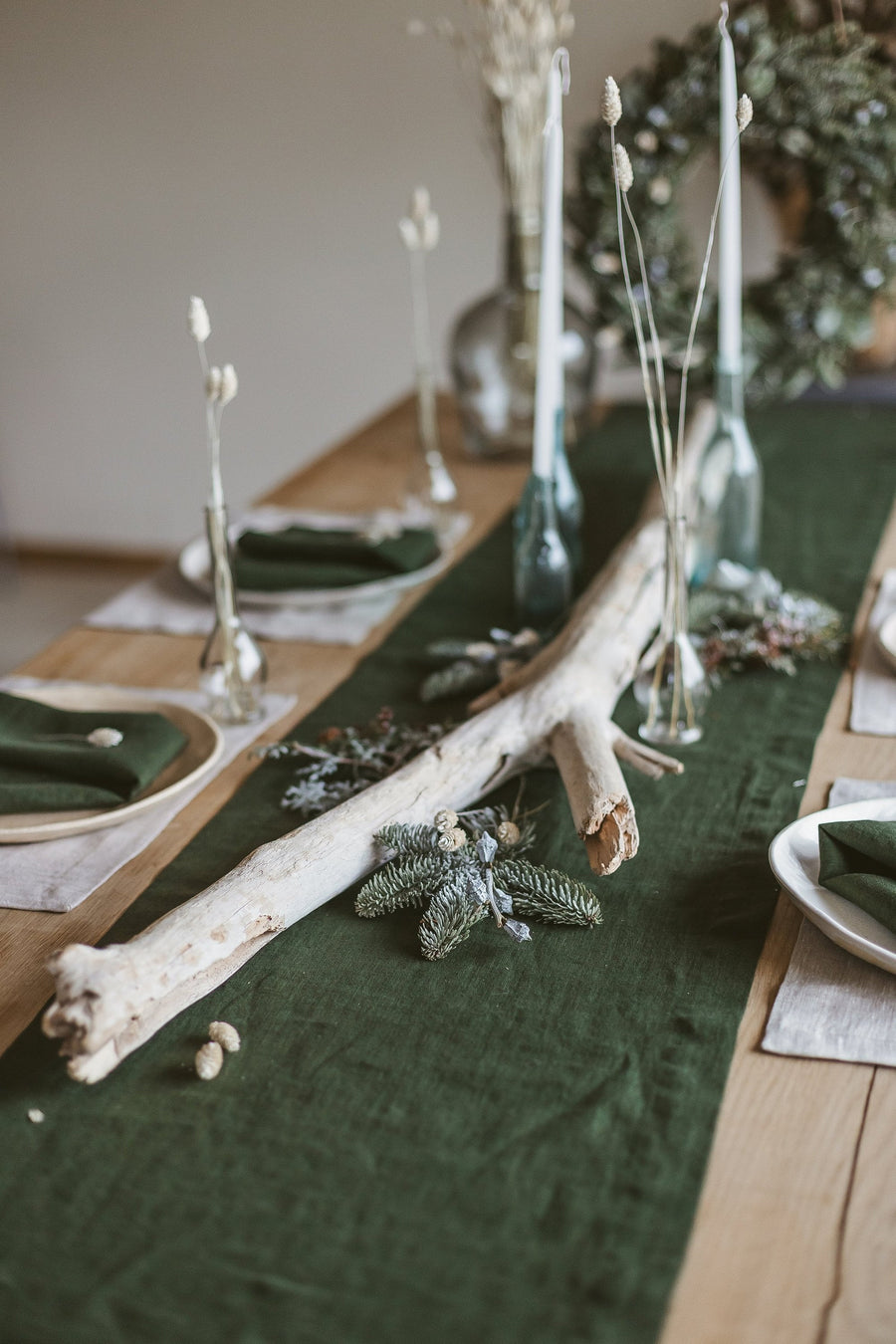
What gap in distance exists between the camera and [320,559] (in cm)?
158

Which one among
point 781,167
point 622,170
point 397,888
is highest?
point 622,170

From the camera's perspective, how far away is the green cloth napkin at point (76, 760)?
106cm

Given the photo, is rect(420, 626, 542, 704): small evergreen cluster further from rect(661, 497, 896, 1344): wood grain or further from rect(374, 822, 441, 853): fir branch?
rect(661, 497, 896, 1344): wood grain

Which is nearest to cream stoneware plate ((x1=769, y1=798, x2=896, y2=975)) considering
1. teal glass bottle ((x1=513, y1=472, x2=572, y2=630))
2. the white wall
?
teal glass bottle ((x1=513, y1=472, x2=572, y2=630))

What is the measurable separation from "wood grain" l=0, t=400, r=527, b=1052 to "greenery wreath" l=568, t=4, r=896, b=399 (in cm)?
39

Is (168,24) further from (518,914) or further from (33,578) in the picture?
(518,914)

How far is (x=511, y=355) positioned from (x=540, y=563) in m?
0.74

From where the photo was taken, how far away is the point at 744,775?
1.14 meters

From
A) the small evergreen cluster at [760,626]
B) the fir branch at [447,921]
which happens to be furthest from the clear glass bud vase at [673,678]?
the fir branch at [447,921]

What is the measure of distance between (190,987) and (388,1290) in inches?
10.6

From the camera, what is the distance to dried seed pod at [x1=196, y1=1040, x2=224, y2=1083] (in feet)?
2.57

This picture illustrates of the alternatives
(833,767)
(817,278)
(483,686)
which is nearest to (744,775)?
(833,767)

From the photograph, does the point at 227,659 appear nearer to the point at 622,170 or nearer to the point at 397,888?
the point at 397,888

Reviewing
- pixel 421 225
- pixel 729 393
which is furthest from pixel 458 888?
pixel 421 225
